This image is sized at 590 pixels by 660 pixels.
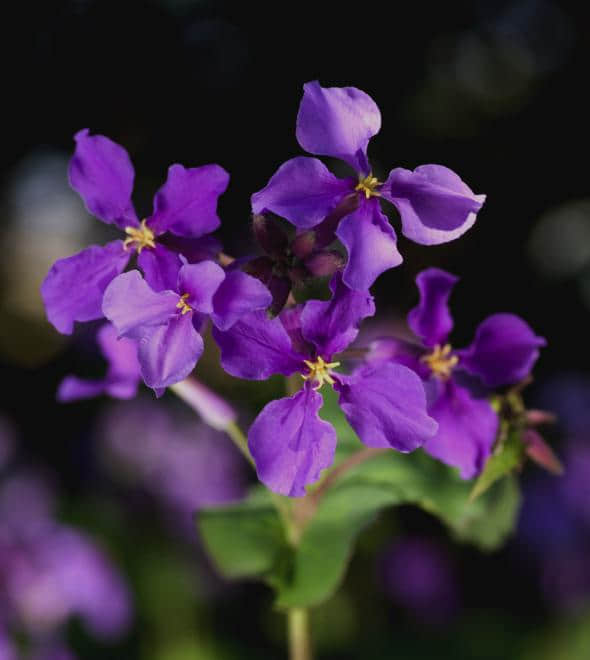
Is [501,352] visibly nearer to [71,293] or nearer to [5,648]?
[71,293]

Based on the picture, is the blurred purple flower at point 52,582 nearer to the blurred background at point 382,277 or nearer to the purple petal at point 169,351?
the blurred background at point 382,277

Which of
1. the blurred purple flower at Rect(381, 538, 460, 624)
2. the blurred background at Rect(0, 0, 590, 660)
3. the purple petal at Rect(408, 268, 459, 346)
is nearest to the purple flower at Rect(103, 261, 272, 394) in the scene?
the purple petal at Rect(408, 268, 459, 346)

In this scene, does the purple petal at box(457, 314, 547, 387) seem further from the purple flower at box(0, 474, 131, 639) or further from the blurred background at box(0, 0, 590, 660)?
the blurred background at box(0, 0, 590, 660)

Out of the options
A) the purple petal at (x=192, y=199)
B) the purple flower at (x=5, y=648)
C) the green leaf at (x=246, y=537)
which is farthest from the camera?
the purple flower at (x=5, y=648)

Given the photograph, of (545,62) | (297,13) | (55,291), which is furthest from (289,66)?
(55,291)

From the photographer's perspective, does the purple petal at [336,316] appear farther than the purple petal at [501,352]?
No

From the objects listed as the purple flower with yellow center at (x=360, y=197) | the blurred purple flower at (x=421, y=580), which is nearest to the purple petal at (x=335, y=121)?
the purple flower with yellow center at (x=360, y=197)

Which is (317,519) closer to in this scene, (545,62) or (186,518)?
(186,518)
